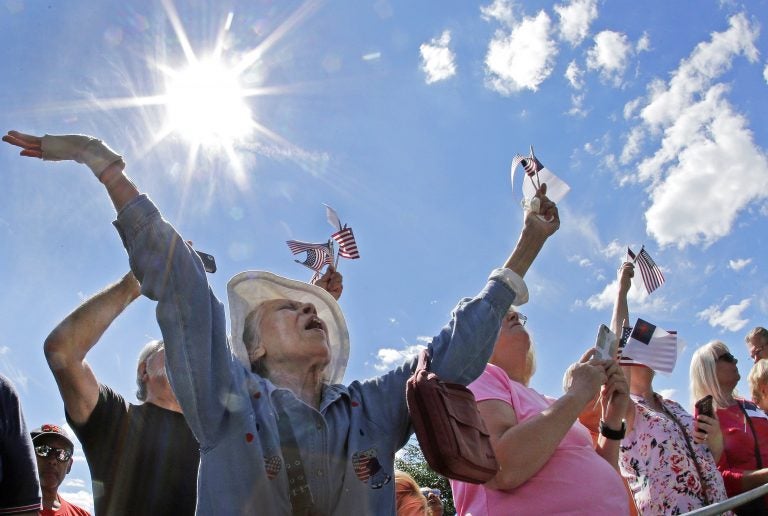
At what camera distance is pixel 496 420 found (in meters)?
2.59

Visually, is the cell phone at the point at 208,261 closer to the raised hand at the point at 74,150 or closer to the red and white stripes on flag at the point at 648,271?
the raised hand at the point at 74,150

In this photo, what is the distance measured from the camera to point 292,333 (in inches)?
92.7

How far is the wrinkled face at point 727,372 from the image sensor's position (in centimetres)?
457

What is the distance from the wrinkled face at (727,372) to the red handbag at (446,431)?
332cm

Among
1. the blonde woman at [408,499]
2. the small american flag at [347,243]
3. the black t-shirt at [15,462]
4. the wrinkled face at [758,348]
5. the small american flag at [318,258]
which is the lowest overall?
the black t-shirt at [15,462]

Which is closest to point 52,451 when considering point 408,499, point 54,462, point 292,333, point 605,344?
point 54,462

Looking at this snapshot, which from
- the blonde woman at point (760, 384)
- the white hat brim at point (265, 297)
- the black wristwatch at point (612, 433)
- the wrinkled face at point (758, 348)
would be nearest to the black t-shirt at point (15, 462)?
the white hat brim at point (265, 297)

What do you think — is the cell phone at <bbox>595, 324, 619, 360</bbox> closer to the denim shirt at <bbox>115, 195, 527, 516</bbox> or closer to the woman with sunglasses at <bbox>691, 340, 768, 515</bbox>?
the denim shirt at <bbox>115, 195, 527, 516</bbox>

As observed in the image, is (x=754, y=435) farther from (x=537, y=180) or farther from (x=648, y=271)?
(x=537, y=180)

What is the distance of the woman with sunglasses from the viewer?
159 inches

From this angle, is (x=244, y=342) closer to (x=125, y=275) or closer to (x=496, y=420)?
(x=125, y=275)

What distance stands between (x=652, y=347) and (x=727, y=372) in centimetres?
105

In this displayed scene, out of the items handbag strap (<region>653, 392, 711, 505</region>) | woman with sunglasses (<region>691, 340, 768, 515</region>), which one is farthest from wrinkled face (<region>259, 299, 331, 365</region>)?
woman with sunglasses (<region>691, 340, 768, 515</region>)

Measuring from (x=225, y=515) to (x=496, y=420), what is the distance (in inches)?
47.3
